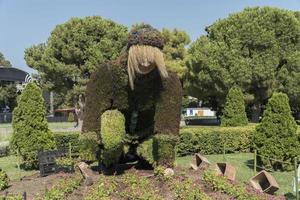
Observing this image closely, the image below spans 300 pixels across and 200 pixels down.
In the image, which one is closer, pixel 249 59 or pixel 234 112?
pixel 234 112

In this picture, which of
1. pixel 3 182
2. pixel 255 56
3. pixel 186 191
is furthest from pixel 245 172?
pixel 255 56

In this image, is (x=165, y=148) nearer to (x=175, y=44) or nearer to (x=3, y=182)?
(x=3, y=182)

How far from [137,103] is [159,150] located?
77 centimetres

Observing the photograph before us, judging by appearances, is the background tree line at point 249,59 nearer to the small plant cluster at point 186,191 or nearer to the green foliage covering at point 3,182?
the green foliage covering at point 3,182

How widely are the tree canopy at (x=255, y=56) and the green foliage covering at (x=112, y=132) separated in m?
22.8

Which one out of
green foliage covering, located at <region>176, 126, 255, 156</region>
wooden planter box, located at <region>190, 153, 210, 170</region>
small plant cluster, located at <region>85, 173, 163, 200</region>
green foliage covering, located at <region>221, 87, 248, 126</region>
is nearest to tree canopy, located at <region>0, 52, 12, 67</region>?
green foliage covering, located at <region>221, 87, 248, 126</region>

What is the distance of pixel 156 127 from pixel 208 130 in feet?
34.5

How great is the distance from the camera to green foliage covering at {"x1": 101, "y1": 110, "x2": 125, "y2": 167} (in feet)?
21.1

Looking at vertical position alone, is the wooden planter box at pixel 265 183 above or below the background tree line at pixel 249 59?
below

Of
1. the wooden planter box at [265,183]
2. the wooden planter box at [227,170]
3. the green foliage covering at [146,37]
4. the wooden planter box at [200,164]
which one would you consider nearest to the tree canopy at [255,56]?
the wooden planter box at [200,164]

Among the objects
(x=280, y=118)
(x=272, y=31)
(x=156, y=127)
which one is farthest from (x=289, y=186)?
(x=272, y=31)

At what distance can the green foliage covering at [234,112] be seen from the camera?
20812 millimetres

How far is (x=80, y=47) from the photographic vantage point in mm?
37219

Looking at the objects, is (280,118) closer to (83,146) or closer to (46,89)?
(83,146)
